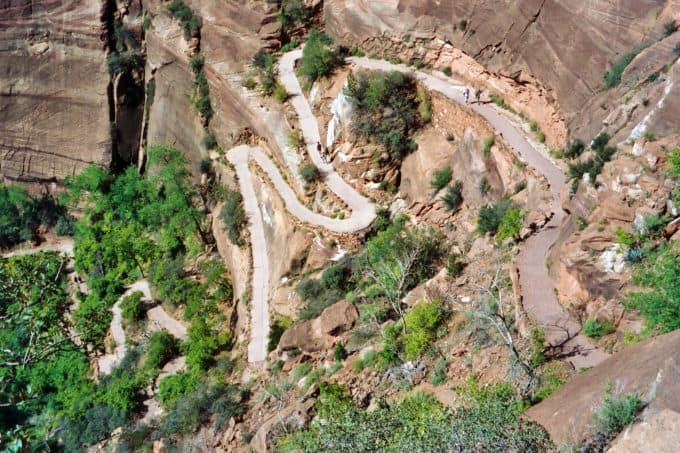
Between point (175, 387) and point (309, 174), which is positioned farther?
point (309, 174)

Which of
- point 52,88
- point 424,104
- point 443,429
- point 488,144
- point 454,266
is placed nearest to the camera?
point 443,429

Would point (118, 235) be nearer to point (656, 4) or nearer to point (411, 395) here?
point (411, 395)

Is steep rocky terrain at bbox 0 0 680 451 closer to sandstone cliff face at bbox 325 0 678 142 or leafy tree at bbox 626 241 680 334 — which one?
sandstone cliff face at bbox 325 0 678 142

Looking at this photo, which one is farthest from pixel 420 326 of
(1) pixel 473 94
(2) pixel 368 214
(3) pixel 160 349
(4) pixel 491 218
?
(3) pixel 160 349

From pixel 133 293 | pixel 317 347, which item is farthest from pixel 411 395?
pixel 133 293

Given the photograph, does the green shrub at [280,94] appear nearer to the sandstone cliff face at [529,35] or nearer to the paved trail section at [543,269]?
the sandstone cliff face at [529,35]

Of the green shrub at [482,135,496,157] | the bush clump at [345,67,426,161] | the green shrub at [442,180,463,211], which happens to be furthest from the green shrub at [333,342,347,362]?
the bush clump at [345,67,426,161]

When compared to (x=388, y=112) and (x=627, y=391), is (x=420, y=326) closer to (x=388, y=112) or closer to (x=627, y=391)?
(x=627, y=391)
